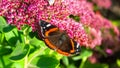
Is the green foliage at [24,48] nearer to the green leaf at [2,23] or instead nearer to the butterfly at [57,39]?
the green leaf at [2,23]

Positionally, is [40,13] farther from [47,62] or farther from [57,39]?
[47,62]

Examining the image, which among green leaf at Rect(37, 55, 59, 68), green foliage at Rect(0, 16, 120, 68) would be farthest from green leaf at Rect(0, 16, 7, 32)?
green leaf at Rect(37, 55, 59, 68)

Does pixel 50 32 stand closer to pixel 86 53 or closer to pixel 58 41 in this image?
pixel 58 41

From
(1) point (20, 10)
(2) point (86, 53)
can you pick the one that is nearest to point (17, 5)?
(1) point (20, 10)

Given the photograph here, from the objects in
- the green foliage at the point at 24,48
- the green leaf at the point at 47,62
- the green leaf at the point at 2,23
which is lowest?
the green leaf at the point at 47,62

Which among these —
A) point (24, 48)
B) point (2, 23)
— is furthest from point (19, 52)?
point (2, 23)

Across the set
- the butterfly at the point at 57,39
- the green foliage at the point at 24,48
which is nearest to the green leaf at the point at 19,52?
the green foliage at the point at 24,48
